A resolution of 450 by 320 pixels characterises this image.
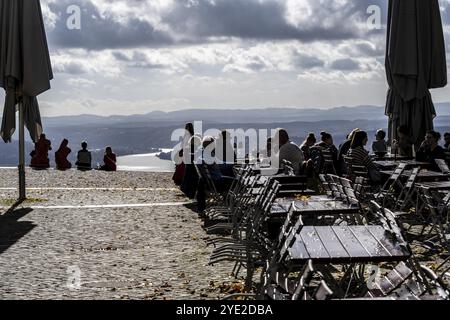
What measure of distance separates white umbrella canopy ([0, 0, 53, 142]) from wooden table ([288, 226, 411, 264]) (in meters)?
10.2

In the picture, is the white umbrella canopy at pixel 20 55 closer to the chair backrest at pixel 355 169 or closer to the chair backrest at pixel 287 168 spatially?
the chair backrest at pixel 287 168

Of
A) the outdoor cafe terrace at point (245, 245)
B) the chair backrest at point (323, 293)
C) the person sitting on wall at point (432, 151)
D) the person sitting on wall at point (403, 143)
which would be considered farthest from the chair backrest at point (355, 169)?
the chair backrest at point (323, 293)

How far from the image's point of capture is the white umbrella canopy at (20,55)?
Answer: 15.9m

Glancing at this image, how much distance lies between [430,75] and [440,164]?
417 cm

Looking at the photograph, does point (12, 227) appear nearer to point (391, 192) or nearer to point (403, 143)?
point (391, 192)

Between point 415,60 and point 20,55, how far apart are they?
717 cm

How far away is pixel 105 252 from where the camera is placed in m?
10.4

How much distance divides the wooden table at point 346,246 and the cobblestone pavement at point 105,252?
5.04 ft

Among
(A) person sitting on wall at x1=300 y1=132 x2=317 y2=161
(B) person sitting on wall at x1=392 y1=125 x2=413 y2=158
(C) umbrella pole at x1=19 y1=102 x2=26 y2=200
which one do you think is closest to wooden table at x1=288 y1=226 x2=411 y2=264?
(B) person sitting on wall at x1=392 y1=125 x2=413 y2=158

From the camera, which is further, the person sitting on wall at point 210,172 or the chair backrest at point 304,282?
the person sitting on wall at point 210,172

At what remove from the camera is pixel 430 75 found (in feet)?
51.1

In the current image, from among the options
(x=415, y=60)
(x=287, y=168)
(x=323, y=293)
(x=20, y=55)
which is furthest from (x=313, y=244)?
(x=20, y=55)

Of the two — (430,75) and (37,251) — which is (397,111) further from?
(37,251)
